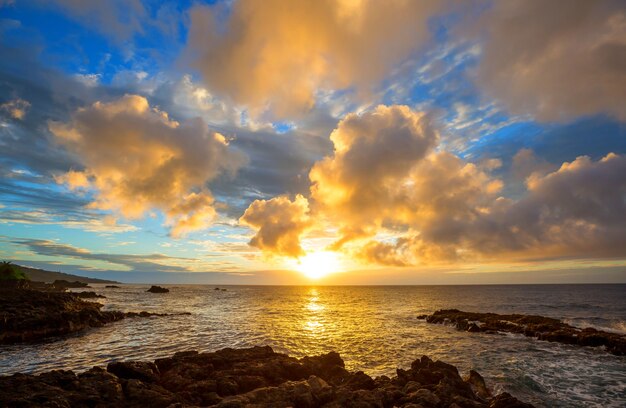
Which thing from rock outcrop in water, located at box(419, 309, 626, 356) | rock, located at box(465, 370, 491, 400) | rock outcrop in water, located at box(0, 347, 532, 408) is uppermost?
rock outcrop in water, located at box(0, 347, 532, 408)

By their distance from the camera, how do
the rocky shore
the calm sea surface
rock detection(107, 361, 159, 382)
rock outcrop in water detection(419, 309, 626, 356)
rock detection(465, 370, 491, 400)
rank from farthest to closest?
rock outcrop in water detection(419, 309, 626, 356), the rocky shore, the calm sea surface, rock detection(465, 370, 491, 400), rock detection(107, 361, 159, 382)

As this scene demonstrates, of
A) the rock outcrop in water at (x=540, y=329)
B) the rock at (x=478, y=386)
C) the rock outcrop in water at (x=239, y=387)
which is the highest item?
the rock outcrop in water at (x=239, y=387)

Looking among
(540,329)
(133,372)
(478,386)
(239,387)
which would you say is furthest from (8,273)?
(540,329)

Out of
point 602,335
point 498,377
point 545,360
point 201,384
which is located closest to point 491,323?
point 602,335

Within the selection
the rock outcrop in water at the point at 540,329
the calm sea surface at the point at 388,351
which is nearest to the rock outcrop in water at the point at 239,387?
the calm sea surface at the point at 388,351

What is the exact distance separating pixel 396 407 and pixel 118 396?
14546 millimetres

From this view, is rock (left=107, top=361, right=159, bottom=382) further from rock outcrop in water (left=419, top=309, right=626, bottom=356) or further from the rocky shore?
rock outcrop in water (left=419, top=309, right=626, bottom=356)

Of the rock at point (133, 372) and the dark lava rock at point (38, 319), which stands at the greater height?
the rock at point (133, 372)

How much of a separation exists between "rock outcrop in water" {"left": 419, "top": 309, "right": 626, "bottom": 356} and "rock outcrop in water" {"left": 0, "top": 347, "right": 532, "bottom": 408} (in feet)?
87.5

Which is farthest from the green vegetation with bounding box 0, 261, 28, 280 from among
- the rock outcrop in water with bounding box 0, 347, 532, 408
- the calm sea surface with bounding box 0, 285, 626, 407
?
the rock outcrop in water with bounding box 0, 347, 532, 408

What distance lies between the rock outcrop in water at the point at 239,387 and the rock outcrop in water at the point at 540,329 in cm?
2668

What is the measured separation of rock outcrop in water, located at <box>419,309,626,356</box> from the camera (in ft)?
126

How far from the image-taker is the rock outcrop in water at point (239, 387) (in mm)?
15883

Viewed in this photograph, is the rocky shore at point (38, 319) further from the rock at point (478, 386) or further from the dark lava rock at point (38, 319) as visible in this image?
the rock at point (478, 386)
